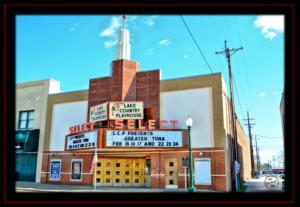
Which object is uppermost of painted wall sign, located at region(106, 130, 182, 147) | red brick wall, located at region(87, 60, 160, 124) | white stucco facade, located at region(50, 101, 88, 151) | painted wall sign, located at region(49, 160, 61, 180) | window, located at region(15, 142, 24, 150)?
red brick wall, located at region(87, 60, 160, 124)

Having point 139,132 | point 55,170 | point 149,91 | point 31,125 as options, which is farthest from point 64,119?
point 139,132

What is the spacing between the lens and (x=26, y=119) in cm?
3034

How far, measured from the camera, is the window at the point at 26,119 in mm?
30000

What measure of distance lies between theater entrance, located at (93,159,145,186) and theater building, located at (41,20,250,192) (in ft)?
0.29

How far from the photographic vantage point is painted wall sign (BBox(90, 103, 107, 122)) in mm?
23328

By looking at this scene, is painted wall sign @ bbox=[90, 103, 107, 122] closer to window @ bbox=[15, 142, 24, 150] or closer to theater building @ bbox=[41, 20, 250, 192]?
theater building @ bbox=[41, 20, 250, 192]

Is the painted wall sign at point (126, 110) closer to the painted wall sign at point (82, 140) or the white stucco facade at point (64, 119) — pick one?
the painted wall sign at point (82, 140)

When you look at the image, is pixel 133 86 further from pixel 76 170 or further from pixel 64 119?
pixel 76 170

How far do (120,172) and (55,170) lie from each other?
6.69 metres

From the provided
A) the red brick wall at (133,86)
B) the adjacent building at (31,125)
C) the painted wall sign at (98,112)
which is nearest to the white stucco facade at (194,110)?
the red brick wall at (133,86)

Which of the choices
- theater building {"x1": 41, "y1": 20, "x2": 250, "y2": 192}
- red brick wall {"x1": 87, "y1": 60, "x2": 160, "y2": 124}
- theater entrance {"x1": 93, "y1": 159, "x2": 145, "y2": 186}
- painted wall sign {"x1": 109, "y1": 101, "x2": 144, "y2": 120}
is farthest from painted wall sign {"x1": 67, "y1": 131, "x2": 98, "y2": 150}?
red brick wall {"x1": 87, "y1": 60, "x2": 160, "y2": 124}

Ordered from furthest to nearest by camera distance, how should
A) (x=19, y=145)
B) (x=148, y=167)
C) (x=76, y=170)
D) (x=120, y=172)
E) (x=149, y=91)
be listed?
(x=19, y=145), (x=76, y=170), (x=120, y=172), (x=149, y=91), (x=148, y=167)
